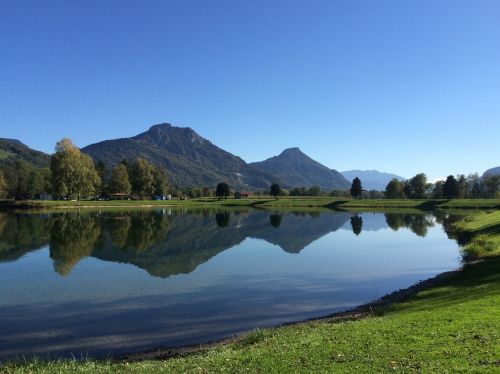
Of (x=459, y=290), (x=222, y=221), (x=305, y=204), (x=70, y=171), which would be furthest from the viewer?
(x=305, y=204)

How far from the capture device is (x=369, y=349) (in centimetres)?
1600

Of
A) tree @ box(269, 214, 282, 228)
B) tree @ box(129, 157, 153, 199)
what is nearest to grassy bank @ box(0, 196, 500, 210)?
tree @ box(129, 157, 153, 199)

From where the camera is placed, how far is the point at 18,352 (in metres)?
22.0

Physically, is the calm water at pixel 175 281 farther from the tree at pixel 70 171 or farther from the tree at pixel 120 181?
the tree at pixel 120 181

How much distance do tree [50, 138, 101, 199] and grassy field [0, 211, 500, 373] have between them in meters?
147

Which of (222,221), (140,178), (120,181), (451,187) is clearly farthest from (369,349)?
(451,187)

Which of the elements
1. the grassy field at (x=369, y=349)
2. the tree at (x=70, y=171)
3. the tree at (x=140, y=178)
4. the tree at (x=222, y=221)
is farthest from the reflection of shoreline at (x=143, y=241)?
the tree at (x=140, y=178)

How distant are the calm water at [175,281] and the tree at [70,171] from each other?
79116 mm

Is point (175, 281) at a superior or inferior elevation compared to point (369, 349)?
inferior

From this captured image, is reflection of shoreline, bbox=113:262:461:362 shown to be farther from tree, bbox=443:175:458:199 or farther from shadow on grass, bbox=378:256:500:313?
tree, bbox=443:175:458:199

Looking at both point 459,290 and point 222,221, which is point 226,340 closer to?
point 459,290

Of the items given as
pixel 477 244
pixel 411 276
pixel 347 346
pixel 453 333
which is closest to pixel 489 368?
pixel 453 333

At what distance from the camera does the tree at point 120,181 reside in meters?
182

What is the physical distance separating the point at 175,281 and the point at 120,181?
150 meters
